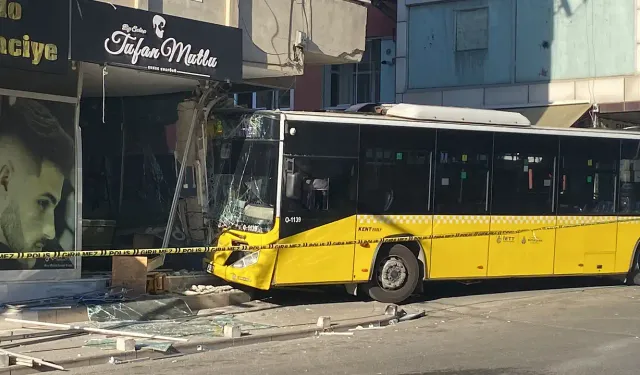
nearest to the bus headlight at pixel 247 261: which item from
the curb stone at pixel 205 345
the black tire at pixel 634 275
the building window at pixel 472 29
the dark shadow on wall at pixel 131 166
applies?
the curb stone at pixel 205 345

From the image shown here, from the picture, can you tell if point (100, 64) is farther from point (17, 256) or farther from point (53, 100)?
point (17, 256)

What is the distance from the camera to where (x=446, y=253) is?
45.3 ft

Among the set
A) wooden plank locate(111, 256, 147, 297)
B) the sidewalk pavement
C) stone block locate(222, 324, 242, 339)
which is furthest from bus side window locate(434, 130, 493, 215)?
wooden plank locate(111, 256, 147, 297)

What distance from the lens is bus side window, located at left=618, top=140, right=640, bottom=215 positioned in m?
15.7

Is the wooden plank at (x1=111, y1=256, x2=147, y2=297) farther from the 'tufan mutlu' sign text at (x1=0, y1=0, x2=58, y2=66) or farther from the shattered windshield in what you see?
the 'tufan mutlu' sign text at (x1=0, y1=0, x2=58, y2=66)

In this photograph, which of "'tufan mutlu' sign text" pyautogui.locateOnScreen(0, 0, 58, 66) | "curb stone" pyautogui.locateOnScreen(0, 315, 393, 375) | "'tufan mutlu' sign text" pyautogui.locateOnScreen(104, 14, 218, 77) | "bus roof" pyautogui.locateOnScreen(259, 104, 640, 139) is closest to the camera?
"curb stone" pyautogui.locateOnScreen(0, 315, 393, 375)

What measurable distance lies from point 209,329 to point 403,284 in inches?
155

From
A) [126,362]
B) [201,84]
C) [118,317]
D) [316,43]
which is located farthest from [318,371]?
[316,43]

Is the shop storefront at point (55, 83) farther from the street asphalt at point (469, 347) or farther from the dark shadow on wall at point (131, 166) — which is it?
the street asphalt at point (469, 347)

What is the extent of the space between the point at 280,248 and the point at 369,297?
222 cm

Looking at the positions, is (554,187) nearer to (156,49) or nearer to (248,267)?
(248,267)

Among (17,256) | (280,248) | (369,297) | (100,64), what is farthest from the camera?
(369,297)

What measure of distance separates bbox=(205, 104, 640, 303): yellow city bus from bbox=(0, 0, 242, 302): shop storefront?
176 cm

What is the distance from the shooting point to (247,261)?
12469 millimetres
